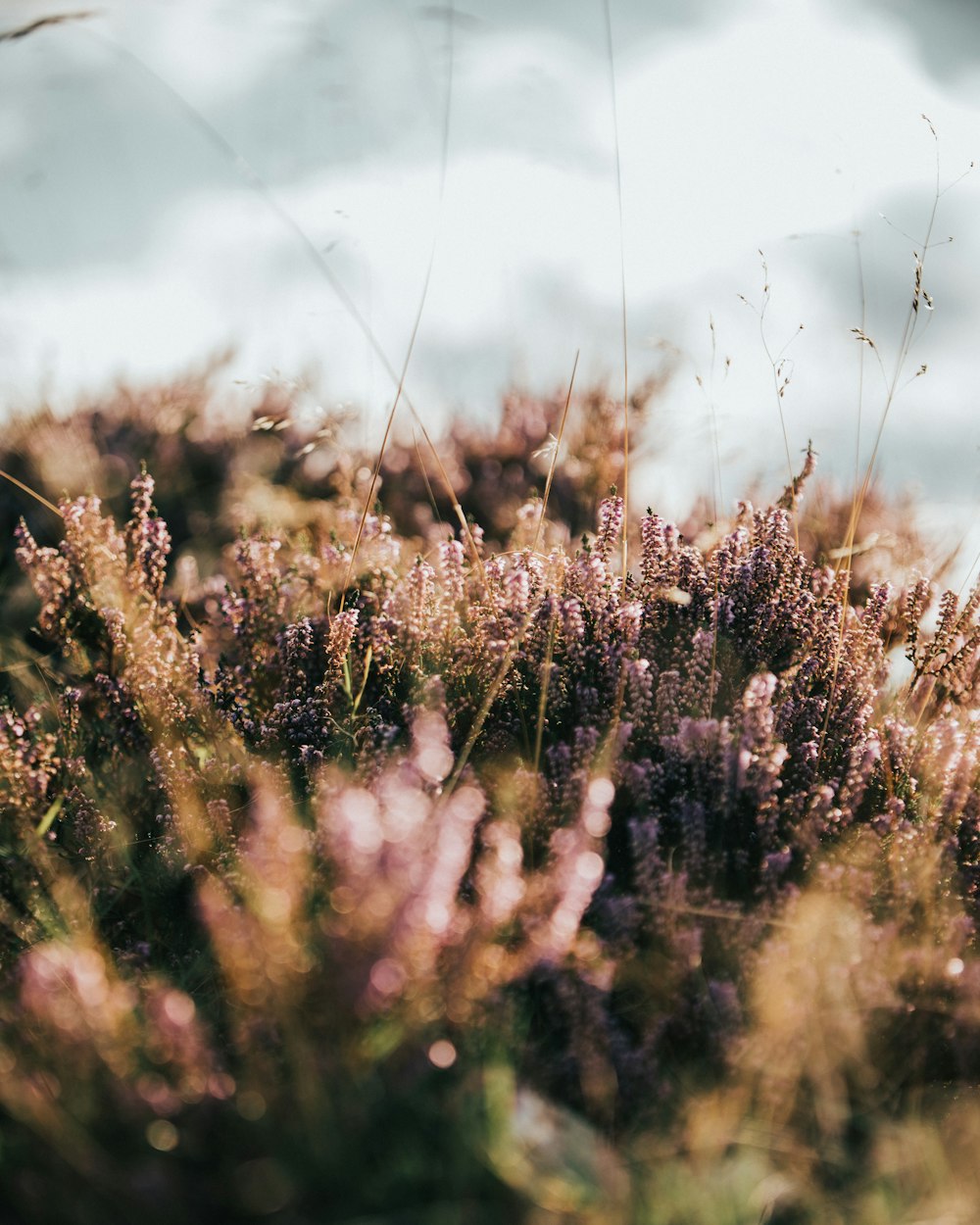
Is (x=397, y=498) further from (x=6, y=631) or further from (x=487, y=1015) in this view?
(x=487, y=1015)

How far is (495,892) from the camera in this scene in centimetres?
138

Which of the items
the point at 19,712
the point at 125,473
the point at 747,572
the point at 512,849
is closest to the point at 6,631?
the point at 19,712

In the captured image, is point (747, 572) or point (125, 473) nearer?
point (747, 572)

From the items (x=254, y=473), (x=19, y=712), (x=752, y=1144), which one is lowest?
(x=254, y=473)

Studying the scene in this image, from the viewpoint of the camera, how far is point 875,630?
8.00 ft

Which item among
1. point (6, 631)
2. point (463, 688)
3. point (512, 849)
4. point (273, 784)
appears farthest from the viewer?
point (6, 631)

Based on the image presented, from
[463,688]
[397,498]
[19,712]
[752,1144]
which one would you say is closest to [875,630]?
[463,688]

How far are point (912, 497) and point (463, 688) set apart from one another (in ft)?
14.1

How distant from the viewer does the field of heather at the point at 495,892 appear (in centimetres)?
127

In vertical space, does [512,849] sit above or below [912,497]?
above

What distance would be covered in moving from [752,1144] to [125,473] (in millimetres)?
6164

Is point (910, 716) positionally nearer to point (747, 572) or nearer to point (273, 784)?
point (747, 572)

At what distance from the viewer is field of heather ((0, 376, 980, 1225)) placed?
127 cm

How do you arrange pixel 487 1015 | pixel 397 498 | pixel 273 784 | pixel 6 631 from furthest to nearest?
pixel 397 498
pixel 6 631
pixel 273 784
pixel 487 1015
